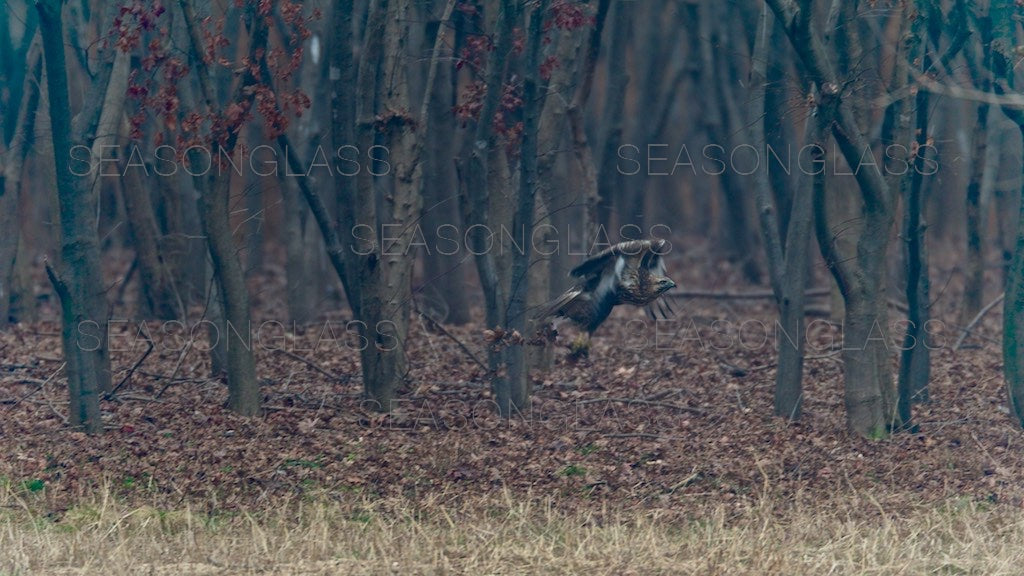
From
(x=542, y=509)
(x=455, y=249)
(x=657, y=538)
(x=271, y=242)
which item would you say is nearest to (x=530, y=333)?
(x=542, y=509)

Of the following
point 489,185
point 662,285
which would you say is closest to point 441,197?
point 489,185

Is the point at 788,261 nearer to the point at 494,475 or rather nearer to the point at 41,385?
the point at 494,475

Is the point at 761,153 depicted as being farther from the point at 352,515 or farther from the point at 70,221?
the point at 70,221

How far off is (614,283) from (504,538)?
7.72ft

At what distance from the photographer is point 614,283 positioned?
8203 millimetres

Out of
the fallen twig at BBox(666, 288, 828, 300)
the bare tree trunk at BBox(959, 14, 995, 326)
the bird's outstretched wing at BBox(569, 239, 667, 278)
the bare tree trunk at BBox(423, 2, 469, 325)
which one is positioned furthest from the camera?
the fallen twig at BBox(666, 288, 828, 300)

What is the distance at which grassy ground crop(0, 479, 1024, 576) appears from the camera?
20.1ft

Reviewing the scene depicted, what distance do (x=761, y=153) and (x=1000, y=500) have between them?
11.7ft

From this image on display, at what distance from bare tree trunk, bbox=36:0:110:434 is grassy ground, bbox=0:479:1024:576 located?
1.10m

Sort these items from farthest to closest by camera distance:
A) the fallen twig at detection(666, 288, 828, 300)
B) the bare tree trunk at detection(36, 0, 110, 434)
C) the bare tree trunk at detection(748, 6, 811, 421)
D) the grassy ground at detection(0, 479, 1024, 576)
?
1. the fallen twig at detection(666, 288, 828, 300)
2. the bare tree trunk at detection(748, 6, 811, 421)
3. the bare tree trunk at detection(36, 0, 110, 434)
4. the grassy ground at detection(0, 479, 1024, 576)

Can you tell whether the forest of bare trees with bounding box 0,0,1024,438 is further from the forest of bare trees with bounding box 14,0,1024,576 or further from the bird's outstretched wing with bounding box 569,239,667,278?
the bird's outstretched wing with bounding box 569,239,667,278

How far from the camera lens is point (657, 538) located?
6.70 metres

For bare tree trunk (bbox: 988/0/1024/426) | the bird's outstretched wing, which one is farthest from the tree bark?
the bird's outstretched wing

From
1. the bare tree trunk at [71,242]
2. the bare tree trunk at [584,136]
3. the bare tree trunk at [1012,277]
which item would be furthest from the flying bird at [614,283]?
the bare tree trunk at [71,242]
